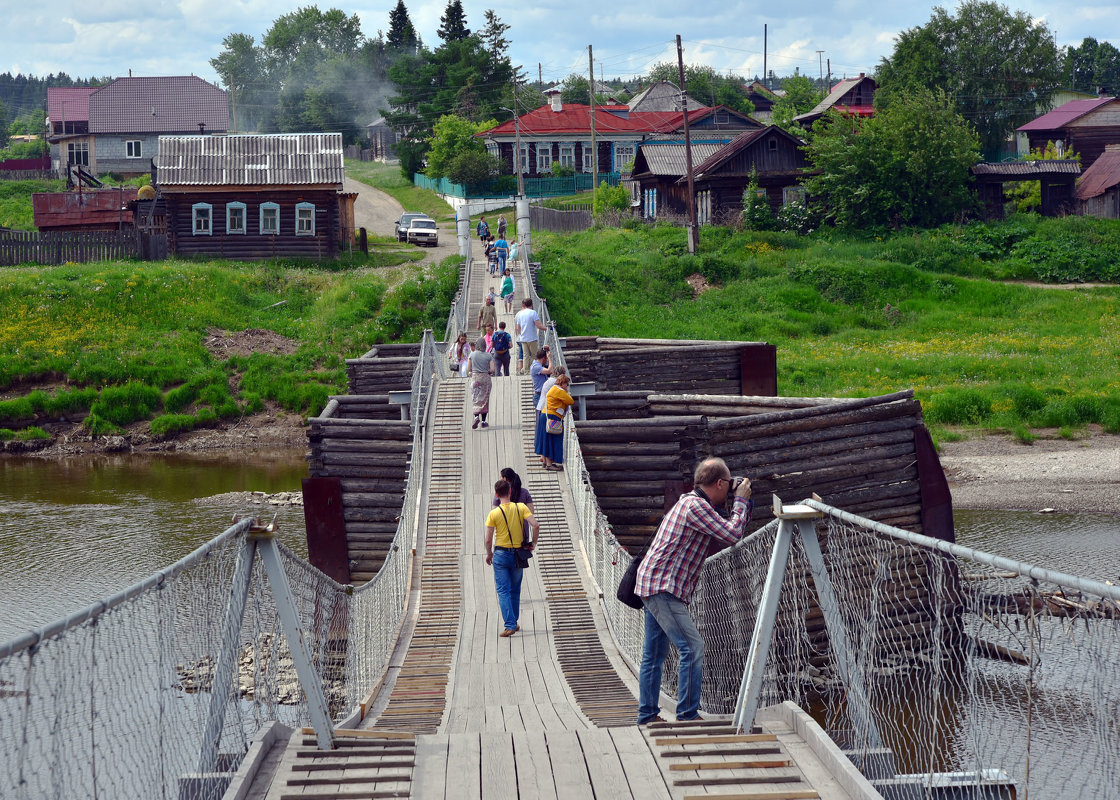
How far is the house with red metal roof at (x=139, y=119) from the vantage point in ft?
211

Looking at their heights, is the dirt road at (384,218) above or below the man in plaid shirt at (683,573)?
above

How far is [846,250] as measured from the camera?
40.5m

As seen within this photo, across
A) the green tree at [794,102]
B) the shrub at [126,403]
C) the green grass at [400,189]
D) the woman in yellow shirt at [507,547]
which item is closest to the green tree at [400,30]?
the green grass at [400,189]

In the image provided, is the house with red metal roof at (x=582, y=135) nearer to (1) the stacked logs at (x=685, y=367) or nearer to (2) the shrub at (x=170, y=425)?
(2) the shrub at (x=170, y=425)

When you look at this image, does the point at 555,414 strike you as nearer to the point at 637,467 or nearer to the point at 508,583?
the point at 637,467

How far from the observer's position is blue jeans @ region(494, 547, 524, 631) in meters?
9.60

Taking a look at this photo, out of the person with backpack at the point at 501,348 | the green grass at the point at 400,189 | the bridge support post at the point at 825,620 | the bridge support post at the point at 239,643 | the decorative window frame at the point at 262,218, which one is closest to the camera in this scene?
the bridge support post at the point at 239,643

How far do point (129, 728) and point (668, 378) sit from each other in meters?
17.5

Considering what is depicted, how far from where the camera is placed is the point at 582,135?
63344mm

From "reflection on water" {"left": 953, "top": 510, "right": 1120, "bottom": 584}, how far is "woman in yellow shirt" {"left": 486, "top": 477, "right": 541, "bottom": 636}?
1091 cm

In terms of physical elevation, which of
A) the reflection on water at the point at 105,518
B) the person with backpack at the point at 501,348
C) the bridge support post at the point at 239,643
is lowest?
the reflection on water at the point at 105,518

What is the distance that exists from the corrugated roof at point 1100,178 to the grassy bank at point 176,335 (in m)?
28.8

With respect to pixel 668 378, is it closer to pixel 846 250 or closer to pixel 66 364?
pixel 66 364

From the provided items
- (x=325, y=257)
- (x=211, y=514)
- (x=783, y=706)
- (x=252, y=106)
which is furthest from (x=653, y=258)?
(x=252, y=106)
